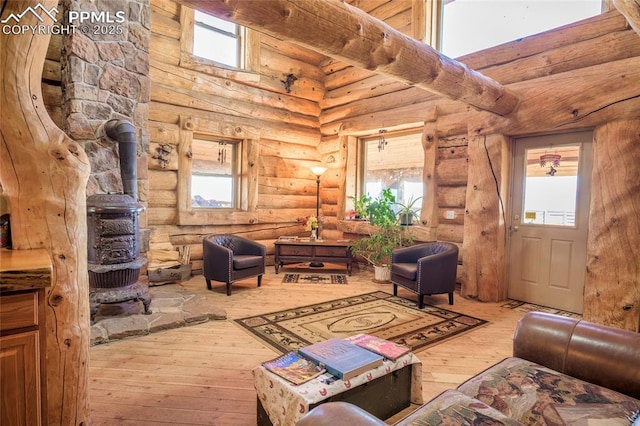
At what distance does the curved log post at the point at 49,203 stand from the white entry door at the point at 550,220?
14.6ft

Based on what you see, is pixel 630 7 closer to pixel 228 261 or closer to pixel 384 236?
pixel 384 236

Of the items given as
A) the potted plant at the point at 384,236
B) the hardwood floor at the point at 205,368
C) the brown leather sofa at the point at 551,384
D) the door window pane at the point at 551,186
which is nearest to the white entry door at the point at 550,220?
the door window pane at the point at 551,186

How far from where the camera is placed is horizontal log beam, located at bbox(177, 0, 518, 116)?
1.92m

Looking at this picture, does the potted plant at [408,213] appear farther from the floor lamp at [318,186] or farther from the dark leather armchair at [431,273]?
the floor lamp at [318,186]

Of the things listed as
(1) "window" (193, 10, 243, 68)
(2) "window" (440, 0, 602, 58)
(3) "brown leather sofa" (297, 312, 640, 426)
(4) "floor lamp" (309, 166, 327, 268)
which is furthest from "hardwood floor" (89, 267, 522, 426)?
(1) "window" (193, 10, 243, 68)

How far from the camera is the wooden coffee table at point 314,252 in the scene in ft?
18.4

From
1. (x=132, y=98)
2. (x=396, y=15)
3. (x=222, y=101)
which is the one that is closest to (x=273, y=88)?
(x=222, y=101)

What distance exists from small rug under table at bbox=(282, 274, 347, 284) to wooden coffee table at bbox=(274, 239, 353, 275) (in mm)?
228

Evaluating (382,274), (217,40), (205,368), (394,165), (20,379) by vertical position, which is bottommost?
(205,368)

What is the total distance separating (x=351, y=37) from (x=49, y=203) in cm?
196

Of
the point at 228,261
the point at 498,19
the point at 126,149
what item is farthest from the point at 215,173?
the point at 498,19

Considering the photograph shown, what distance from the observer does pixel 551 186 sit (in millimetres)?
4074

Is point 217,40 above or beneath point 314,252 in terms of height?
above

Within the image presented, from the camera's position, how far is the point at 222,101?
18.5 ft
